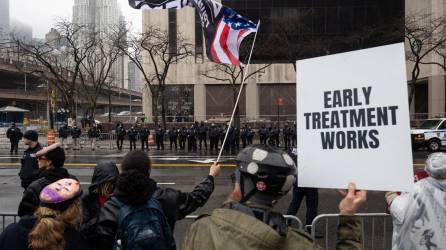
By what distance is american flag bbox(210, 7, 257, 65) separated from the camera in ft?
21.9

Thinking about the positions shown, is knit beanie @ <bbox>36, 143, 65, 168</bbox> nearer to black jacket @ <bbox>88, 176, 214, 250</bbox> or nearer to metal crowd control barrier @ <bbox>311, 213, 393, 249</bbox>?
black jacket @ <bbox>88, 176, 214, 250</bbox>

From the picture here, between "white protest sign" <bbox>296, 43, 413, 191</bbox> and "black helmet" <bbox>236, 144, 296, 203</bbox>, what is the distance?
2.64 ft

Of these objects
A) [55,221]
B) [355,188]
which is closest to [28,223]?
[55,221]

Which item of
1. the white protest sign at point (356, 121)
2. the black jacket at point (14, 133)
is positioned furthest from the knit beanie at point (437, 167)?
the black jacket at point (14, 133)

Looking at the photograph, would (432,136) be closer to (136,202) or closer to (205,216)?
(136,202)

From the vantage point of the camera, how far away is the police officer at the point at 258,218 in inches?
78.5

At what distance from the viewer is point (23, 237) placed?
9.57 ft

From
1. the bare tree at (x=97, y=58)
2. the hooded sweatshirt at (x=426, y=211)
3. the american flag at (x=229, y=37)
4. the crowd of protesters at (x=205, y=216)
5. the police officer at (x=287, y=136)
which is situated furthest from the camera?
the bare tree at (x=97, y=58)

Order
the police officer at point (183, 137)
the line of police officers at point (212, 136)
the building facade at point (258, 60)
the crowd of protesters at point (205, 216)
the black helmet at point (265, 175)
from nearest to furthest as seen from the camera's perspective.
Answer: the crowd of protesters at point (205, 216) < the black helmet at point (265, 175) < the line of police officers at point (212, 136) < the police officer at point (183, 137) < the building facade at point (258, 60)

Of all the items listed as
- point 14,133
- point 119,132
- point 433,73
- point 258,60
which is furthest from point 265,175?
point 258,60

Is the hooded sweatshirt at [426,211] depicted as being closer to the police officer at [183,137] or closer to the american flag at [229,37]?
the american flag at [229,37]

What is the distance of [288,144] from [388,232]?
64.4 ft

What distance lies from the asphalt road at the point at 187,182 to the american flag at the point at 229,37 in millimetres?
2736

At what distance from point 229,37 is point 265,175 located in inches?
191
